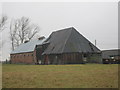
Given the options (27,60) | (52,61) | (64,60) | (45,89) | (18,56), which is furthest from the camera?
(18,56)

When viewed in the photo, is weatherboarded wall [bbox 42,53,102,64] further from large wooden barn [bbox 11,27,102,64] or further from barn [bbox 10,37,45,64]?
barn [bbox 10,37,45,64]

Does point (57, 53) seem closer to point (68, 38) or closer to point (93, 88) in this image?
point (68, 38)

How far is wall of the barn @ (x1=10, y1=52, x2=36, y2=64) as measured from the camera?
55750 mm

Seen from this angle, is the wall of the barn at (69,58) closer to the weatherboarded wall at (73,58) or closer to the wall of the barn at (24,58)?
the weatherboarded wall at (73,58)

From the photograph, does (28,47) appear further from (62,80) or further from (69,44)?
(62,80)

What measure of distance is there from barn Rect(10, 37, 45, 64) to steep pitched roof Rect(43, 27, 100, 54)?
5584 mm

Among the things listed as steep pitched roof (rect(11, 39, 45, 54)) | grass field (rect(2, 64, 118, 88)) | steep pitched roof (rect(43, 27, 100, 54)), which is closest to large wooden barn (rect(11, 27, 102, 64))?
steep pitched roof (rect(43, 27, 100, 54))

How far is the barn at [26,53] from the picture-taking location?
5589 centimetres

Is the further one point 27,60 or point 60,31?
point 27,60

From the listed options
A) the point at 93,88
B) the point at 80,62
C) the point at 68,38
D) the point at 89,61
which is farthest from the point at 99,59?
the point at 93,88

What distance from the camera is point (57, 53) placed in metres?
45.5

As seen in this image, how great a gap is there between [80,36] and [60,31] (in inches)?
299

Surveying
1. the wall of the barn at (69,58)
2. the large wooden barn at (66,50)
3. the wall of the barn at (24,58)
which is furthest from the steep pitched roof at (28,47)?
the wall of the barn at (69,58)

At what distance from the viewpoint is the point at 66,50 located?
44.3 m
